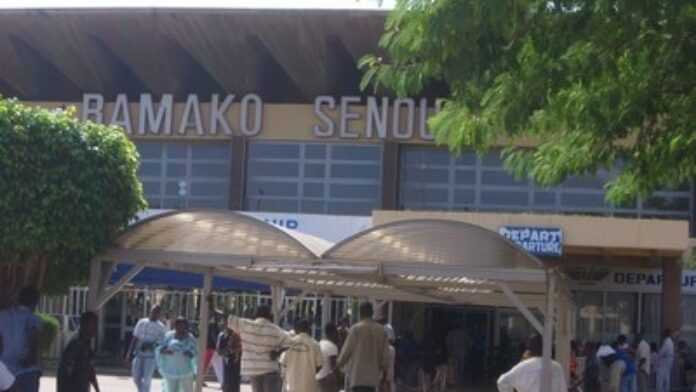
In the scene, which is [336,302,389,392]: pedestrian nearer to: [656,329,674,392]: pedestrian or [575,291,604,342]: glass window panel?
[656,329,674,392]: pedestrian

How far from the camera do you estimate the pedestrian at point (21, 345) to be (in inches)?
483

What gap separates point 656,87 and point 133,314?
27099 millimetres

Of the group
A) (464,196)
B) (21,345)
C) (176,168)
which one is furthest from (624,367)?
(176,168)

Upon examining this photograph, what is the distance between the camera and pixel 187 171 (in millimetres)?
39750

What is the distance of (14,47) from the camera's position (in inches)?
1588

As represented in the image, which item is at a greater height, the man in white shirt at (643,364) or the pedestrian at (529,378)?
the pedestrian at (529,378)

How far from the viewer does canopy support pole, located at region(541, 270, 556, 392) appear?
12.8 m

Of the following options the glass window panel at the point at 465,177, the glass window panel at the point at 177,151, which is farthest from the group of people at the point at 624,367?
the glass window panel at the point at 177,151

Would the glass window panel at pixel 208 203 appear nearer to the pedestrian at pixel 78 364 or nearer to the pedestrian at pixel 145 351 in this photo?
the pedestrian at pixel 145 351

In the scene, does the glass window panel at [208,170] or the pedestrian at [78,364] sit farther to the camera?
the glass window panel at [208,170]

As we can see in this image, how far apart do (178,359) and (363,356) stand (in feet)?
10.3

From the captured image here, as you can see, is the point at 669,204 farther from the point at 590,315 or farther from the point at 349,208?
the point at 349,208

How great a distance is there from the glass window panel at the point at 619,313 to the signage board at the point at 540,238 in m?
5.98

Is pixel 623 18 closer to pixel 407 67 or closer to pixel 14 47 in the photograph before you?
pixel 407 67
